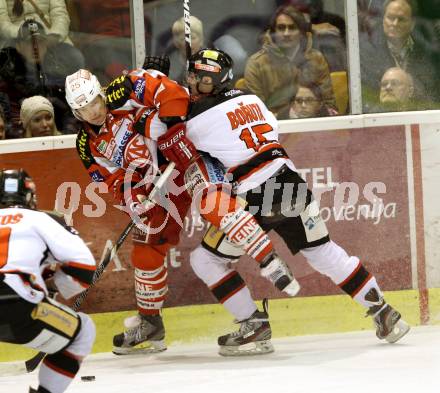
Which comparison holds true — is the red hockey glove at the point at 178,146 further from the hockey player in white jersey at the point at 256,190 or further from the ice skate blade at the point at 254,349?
the ice skate blade at the point at 254,349

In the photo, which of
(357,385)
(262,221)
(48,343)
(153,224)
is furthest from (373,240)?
(48,343)

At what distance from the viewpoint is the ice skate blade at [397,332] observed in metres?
4.95

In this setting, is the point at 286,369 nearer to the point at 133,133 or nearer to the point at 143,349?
the point at 143,349

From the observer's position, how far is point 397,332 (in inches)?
195

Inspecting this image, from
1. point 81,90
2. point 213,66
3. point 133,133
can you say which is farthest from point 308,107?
point 81,90

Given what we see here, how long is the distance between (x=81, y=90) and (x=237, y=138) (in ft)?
2.27

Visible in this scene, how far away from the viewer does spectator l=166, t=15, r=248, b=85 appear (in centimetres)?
543

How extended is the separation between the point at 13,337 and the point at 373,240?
2.37 metres

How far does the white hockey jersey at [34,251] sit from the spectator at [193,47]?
1966 millimetres

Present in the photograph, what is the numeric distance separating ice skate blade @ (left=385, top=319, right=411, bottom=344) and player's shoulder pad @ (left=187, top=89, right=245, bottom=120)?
1207 millimetres

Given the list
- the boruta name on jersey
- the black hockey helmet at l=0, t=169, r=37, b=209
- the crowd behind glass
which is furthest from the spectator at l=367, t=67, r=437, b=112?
the black hockey helmet at l=0, t=169, r=37, b=209

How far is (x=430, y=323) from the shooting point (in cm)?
546

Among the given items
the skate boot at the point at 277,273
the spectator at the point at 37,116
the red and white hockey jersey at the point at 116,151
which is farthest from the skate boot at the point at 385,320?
the spectator at the point at 37,116

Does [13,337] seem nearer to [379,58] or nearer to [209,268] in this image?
[209,268]
